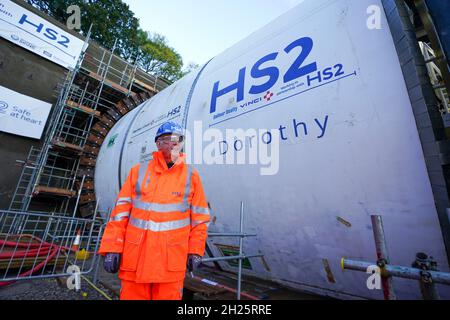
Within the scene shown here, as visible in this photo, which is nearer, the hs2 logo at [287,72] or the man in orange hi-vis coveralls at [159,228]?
the man in orange hi-vis coveralls at [159,228]

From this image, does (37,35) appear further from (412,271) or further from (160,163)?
(412,271)

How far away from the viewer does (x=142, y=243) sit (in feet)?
7.41

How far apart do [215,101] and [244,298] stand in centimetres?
259

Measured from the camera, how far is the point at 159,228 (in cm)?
228

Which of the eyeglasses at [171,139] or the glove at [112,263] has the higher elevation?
the eyeglasses at [171,139]

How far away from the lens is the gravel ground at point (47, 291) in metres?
3.55

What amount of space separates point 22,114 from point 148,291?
11.2 m

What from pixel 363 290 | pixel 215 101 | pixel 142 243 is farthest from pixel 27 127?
pixel 363 290

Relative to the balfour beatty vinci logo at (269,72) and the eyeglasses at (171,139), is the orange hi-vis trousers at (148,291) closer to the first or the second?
the eyeglasses at (171,139)

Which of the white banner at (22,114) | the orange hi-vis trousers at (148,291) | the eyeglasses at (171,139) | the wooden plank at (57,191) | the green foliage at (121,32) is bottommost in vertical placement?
the orange hi-vis trousers at (148,291)

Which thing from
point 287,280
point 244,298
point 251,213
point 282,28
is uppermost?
point 282,28

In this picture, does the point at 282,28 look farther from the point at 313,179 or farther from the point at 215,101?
the point at 313,179

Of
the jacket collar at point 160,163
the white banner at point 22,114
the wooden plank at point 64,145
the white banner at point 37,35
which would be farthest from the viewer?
the white banner at point 37,35

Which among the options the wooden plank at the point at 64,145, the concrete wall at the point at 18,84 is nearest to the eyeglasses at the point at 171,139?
the wooden plank at the point at 64,145
